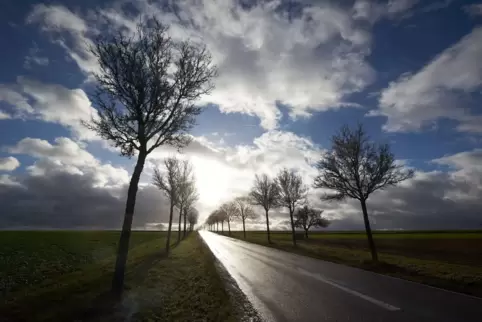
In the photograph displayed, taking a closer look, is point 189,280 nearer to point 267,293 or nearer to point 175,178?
point 267,293

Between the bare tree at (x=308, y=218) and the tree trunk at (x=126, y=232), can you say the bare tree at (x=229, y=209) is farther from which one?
the tree trunk at (x=126, y=232)

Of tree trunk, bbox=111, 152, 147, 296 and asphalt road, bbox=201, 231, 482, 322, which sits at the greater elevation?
tree trunk, bbox=111, 152, 147, 296

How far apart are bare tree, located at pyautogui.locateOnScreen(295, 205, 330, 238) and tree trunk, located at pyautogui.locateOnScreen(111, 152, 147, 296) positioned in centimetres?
7441

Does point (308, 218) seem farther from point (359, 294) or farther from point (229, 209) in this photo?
point (359, 294)

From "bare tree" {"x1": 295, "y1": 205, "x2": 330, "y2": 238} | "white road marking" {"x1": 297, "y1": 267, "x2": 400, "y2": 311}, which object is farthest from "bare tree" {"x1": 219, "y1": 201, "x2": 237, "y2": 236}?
"white road marking" {"x1": 297, "y1": 267, "x2": 400, "y2": 311}

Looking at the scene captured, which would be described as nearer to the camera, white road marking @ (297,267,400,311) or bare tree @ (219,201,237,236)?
white road marking @ (297,267,400,311)

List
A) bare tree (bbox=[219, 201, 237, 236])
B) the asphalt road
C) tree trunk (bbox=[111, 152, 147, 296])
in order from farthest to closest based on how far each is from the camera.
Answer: bare tree (bbox=[219, 201, 237, 236])
tree trunk (bbox=[111, 152, 147, 296])
the asphalt road

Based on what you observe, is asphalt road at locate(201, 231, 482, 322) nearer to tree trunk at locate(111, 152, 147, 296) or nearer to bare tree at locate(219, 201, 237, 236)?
tree trunk at locate(111, 152, 147, 296)

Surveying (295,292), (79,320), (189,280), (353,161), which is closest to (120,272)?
(79,320)

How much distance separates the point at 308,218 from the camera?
275ft

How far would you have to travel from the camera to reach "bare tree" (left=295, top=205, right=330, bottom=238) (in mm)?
81188

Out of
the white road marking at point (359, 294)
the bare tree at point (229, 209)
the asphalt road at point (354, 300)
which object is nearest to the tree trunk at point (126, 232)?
the asphalt road at point (354, 300)

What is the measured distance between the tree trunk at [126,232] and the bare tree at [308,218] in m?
74.4

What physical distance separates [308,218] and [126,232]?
263 ft
